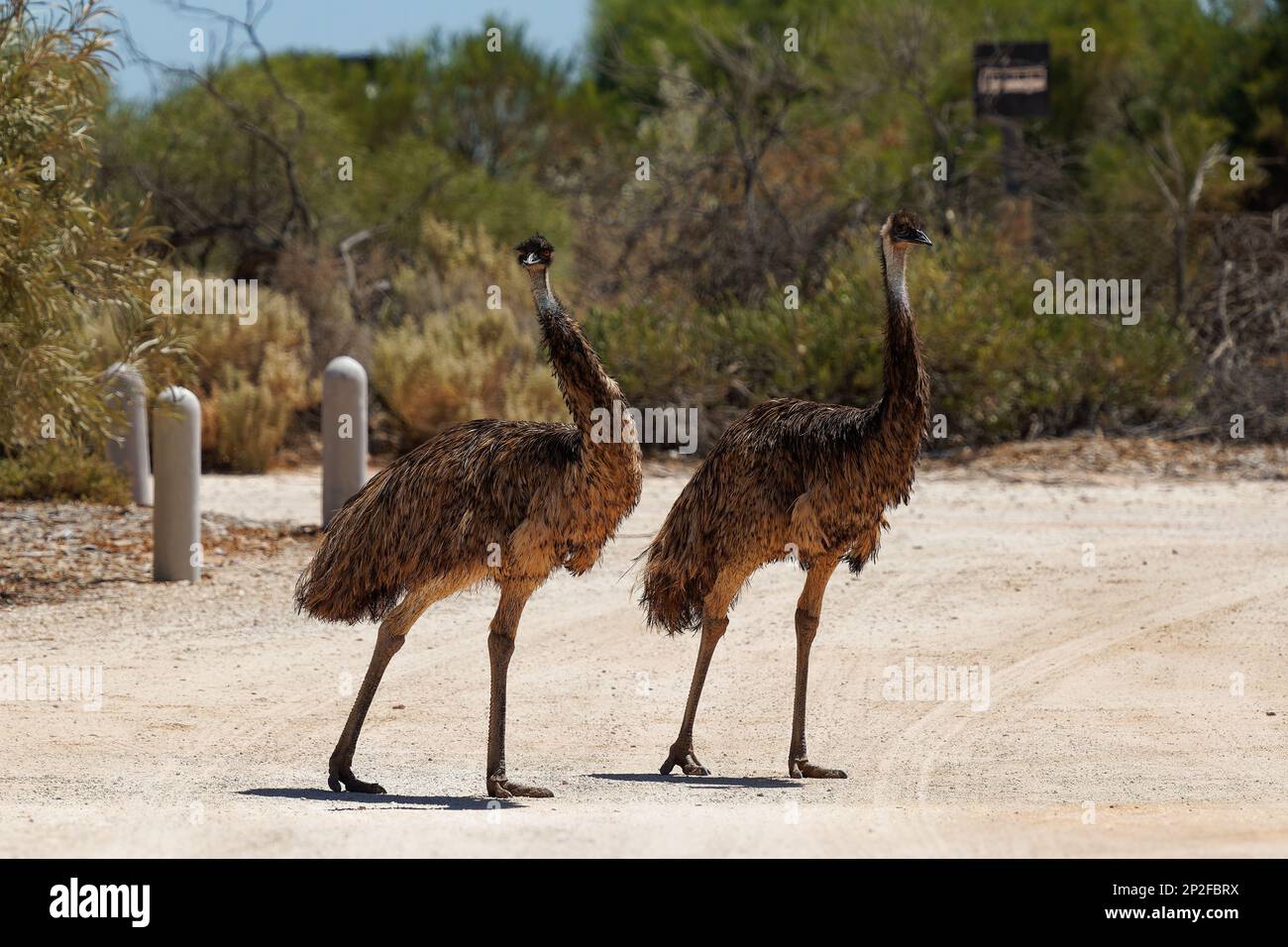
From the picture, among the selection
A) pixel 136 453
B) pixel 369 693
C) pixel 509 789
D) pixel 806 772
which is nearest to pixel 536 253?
pixel 369 693

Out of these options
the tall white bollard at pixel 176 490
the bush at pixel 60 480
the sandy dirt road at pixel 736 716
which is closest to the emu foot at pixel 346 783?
the sandy dirt road at pixel 736 716

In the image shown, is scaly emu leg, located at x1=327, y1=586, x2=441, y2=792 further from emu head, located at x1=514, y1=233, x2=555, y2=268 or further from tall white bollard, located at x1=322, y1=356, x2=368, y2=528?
tall white bollard, located at x1=322, y1=356, x2=368, y2=528

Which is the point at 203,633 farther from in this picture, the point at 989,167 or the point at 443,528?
the point at 989,167

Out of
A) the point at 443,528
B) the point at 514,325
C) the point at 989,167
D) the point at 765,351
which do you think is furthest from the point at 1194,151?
the point at 443,528

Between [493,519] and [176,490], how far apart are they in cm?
540

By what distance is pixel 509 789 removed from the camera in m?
6.68

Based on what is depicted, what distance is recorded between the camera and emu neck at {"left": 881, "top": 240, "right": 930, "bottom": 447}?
7082 millimetres

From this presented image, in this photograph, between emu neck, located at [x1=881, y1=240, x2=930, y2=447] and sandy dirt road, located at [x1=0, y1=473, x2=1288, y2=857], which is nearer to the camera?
sandy dirt road, located at [x1=0, y1=473, x2=1288, y2=857]

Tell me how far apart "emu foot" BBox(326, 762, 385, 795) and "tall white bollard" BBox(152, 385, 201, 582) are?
16.3 ft

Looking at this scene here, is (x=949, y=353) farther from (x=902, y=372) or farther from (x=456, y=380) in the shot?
(x=902, y=372)

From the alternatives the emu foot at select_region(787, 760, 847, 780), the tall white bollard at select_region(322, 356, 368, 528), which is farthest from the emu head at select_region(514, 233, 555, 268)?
the tall white bollard at select_region(322, 356, 368, 528)

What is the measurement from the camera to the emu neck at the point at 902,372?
7.08m

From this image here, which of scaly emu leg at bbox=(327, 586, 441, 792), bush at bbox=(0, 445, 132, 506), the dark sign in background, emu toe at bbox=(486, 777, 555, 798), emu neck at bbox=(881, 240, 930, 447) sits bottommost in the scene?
emu toe at bbox=(486, 777, 555, 798)

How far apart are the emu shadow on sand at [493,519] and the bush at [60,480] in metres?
7.63
